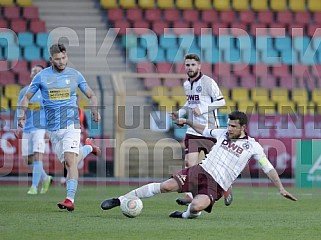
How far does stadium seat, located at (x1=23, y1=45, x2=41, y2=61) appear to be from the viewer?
23.1 meters

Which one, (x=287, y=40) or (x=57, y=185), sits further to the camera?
(x=287, y=40)

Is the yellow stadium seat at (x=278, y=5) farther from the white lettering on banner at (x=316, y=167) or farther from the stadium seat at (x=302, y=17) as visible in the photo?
the white lettering on banner at (x=316, y=167)

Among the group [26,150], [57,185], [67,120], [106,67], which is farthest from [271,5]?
[67,120]

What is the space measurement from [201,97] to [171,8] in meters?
12.2

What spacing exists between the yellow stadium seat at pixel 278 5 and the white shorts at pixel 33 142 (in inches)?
445

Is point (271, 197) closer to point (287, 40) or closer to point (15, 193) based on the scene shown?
point (15, 193)

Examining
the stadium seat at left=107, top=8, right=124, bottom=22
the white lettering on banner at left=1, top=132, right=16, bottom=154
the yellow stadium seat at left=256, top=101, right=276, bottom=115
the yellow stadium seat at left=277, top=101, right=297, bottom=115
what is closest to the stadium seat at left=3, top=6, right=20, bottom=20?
the stadium seat at left=107, top=8, right=124, bottom=22

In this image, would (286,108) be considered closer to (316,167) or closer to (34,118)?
(316,167)

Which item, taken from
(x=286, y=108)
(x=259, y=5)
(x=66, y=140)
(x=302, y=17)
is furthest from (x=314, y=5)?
(x=66, y=140)

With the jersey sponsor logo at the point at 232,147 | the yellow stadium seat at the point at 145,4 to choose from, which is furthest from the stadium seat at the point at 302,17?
the jersey sponsor logo at the point at 232,147

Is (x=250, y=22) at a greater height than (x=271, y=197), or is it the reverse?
(x=250, y=22)

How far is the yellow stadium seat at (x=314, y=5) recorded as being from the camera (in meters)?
Result: 25.7

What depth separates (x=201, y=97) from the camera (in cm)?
1304

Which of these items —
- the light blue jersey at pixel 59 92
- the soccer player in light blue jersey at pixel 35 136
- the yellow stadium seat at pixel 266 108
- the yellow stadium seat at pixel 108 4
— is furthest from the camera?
the yellow stadium seat at pixel 108 4
